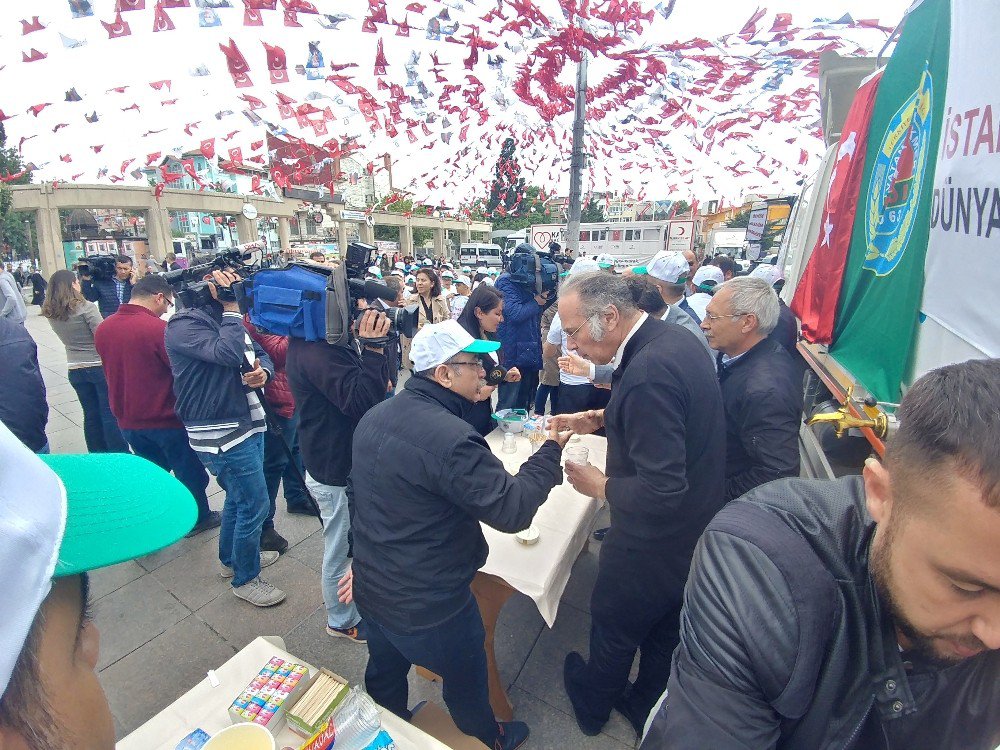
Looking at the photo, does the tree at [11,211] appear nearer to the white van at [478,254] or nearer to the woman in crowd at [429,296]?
the woman in crowd at [429,296]

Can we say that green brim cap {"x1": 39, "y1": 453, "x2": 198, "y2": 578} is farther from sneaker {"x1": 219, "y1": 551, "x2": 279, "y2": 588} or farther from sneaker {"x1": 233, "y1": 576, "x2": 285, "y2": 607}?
sneaker {"x1": 219, "y1": 551, "x2": 279, "y2": 588}

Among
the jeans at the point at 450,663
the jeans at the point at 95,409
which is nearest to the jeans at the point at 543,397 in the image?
the jeans at the point at 450,663

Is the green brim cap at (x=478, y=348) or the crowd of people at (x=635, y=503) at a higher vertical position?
the green brim cap at (x=478, y=348)

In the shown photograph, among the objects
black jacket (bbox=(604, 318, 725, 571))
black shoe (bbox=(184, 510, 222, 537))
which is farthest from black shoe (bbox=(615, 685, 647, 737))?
black shoe (bbox=(184, 510, 222, 537))

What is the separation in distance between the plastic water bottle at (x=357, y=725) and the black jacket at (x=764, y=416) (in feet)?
6.48

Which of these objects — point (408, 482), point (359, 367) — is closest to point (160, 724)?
point (408, 482)

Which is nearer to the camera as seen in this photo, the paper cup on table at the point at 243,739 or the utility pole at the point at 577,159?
the paper cup on table at the point at 243,739

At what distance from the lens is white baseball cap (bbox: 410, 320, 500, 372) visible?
6.21ft

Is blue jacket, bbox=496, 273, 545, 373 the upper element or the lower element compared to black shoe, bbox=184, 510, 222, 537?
upper

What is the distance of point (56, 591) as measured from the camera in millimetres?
585

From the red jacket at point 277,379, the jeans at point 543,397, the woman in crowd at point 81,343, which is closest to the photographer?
the red jacket at point 277,379

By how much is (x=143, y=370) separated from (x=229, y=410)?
2.81 ft

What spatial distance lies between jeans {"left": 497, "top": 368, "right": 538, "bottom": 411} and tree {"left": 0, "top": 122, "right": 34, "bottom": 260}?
14.6 m

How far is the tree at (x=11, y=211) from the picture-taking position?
19.0 metres
